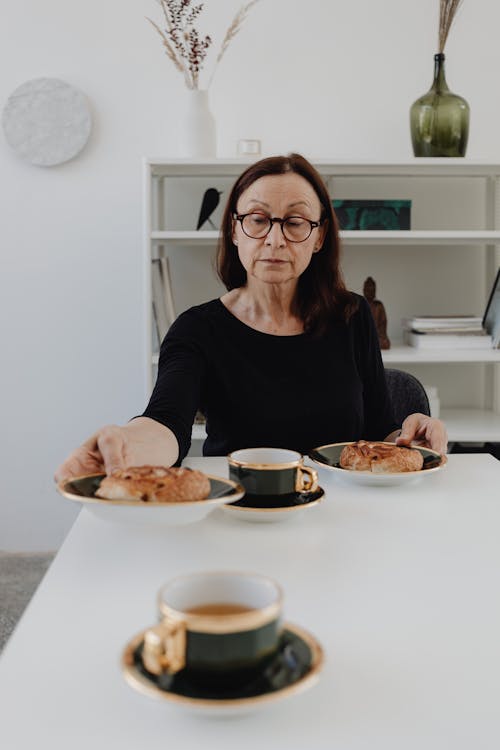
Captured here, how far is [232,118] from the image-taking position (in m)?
2.78

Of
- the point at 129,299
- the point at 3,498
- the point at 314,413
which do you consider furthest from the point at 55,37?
the point at 314,413

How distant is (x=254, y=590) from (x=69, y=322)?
2.40 meters

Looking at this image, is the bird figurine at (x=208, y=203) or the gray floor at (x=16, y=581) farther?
the bird figurine at (x=208, y=203)

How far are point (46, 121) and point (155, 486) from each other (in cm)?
224

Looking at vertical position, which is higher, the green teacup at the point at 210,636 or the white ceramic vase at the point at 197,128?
the white ceramic vase at the point at 197,128

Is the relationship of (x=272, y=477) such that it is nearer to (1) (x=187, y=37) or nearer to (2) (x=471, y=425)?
(2) (x=471, y=425)

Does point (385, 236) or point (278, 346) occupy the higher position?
point (385, 236)

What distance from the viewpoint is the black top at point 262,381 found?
1.52m

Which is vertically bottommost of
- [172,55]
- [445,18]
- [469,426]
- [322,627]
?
[469,426]

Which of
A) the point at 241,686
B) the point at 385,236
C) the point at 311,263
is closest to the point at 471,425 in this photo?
the point at 385,236

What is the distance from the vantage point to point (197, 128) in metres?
2.54

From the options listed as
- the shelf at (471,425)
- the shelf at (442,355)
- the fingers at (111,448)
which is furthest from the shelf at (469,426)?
the fingers at (111,448)

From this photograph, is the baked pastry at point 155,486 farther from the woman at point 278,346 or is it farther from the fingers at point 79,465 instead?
the woman at point 278,346

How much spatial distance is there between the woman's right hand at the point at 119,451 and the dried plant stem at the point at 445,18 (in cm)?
189
